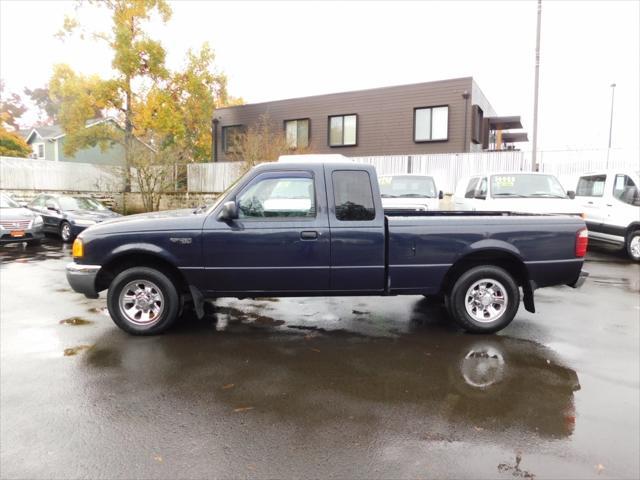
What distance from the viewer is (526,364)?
4.50 m

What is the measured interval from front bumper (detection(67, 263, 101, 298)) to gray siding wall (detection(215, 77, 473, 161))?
1878 centimetres

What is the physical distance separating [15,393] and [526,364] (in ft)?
15.2

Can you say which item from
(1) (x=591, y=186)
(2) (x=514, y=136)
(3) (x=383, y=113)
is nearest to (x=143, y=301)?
(1) (x=591, y=186)

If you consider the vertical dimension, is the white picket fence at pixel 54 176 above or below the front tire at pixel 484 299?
above

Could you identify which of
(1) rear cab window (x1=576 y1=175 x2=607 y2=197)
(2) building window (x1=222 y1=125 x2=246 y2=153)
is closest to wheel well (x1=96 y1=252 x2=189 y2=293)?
(1) rear cab window (x1=576 y1=175 x2=607 y2=197)

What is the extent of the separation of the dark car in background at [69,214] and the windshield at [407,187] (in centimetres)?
832

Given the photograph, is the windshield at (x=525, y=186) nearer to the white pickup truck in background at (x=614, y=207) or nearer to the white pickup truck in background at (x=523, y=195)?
the white pickup truck in background at (x=523, y=195)

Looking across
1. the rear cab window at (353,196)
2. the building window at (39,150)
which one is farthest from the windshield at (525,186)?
the building window at (39,150)

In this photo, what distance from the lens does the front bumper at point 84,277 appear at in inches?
205

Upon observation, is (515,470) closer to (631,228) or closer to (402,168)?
(631,228)

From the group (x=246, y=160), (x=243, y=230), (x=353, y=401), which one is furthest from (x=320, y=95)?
(x=353, y=401)

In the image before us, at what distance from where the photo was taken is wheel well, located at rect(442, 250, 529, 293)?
17.5ft

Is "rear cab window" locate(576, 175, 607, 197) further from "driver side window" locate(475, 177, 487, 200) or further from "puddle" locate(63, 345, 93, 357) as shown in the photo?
"puddle" locate(63, 345, 93, 357)

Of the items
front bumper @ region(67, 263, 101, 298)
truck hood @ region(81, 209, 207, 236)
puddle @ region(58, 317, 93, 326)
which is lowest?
puddle @ region(58, 317, 93, 326)
